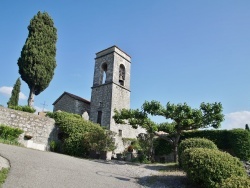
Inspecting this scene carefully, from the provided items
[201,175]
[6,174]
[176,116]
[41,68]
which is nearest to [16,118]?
[41,68]

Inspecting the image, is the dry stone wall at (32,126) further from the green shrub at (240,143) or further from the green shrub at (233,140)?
the green shrub at (240,143)

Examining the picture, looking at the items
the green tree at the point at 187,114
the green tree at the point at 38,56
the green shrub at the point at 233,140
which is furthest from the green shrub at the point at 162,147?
the green tree at the point at 38,56

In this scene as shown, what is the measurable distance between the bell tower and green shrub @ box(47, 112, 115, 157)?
33.8ft

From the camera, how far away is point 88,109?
3006 centimetres

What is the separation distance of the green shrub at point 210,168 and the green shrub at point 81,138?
25.9ft

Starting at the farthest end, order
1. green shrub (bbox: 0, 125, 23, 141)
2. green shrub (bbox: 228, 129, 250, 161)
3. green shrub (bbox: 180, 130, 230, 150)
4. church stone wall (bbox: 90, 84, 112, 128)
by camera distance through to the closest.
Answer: church stone wall (bbox: 90, 84, 112, 128), green shrub (bbox: 180, 130, 230, 150), green shrub (bbox: 228, 129, 250, 161), green shrub (bbox: 0, 125, 23, 141)

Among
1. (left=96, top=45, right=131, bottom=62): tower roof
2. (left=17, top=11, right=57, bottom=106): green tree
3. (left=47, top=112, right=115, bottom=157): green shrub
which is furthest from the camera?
(left=96, top=45, right=131, bottom=62): tower roof

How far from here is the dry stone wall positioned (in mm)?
13992

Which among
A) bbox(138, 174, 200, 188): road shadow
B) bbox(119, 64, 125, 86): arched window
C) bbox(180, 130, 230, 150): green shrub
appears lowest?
bbox(138, 174, 200, 188): road shadow

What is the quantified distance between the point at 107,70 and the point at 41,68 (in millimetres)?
10208

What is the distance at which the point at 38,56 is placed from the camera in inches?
790

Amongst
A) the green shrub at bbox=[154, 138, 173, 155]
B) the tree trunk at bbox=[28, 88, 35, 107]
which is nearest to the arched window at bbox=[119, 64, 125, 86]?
the tree trunk at bbox=[28, 88, 35, 107]

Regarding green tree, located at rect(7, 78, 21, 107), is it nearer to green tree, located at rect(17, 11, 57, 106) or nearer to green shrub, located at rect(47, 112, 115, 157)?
green tree, located at rect(17, 11, 57, 106)

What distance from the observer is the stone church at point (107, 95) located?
89.0ft
